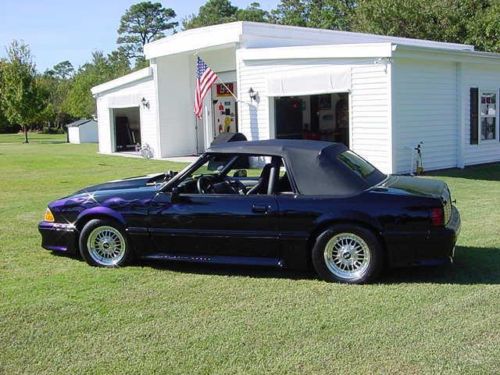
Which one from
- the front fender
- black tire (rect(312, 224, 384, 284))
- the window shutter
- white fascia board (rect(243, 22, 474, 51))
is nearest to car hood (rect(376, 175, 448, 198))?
black tire (rect(312, 224, 384, 284))

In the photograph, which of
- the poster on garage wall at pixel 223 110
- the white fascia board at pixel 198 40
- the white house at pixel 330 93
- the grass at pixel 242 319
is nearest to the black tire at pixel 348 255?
the grass at pixel 242 319

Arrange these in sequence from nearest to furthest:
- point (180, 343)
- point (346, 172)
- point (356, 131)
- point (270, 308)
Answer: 1. point (180, 343)
2. point (270, 308)
3. point (346, 172)
4. point (356, 131)

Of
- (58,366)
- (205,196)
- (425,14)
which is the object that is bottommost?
(58,366)

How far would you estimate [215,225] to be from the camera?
633 cm

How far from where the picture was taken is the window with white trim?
18.5 meters

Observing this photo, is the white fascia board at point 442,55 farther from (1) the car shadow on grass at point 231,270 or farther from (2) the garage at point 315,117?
(1) the car shadow on grass at point 231,270

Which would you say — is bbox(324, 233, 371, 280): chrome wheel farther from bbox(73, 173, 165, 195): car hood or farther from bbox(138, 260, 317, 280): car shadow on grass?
bbox(73, 173, 165, 195): car hood

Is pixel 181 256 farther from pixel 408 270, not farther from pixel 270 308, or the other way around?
pixel 408 270

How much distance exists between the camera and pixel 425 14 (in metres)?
33.0

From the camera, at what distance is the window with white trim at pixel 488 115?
18.5 m

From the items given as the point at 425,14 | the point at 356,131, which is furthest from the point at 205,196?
→ the point at 425,14

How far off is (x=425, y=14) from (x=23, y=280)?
30.9 meters

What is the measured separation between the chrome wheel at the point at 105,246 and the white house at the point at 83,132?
3889 centimetres

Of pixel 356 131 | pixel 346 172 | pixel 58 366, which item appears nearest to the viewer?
pixel 58 366
